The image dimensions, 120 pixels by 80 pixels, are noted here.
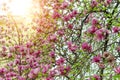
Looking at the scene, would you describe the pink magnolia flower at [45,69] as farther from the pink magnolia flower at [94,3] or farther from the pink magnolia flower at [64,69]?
the pink magnolia flower at [94,3]

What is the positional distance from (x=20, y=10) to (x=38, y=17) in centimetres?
177

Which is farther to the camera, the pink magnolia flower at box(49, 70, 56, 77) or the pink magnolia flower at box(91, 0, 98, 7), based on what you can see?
the pink magnolia flower at box(91, 0, 98, 7)

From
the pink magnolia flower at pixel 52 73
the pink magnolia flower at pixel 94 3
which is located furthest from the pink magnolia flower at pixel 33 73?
the pink magnolia flower at pixel 94 3

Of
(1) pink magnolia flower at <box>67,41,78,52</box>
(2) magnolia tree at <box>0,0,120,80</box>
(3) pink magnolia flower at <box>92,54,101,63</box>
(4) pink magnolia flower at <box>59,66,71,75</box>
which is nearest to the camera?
(3) pink magnolia flower at <box>92,54,101,63</box>

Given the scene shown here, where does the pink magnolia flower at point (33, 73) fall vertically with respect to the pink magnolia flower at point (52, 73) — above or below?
below

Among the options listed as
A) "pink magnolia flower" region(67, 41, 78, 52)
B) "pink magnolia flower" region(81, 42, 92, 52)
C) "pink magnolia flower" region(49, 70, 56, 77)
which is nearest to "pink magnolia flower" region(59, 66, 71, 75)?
"pink magnolia flower" region(49, 70, 56, 77)

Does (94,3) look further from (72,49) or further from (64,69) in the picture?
(64,69)

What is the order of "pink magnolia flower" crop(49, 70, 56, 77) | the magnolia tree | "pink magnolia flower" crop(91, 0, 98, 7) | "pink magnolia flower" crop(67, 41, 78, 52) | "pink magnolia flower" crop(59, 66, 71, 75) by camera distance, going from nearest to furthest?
the magnolia tree
"pink magnolia flower" crop(59, 66, 71, 75)
"pink magnolia flower" crop(49, 70, 56, 77)
"pink magnolia flower" crop(67, 41, 78, 52)
"pink magnolia flower" crop(91, 0, 98, 7)

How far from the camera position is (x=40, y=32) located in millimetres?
8695

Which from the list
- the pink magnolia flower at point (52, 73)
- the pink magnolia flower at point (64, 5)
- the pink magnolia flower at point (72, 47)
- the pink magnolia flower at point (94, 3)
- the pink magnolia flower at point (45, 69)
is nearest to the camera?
the pink magnolia flower at point (52, 73)

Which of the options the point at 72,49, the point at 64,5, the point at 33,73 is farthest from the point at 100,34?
the point at 64,5

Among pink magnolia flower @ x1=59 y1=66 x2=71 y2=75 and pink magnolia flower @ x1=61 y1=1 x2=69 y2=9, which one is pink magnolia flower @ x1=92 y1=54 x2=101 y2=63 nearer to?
Result: pink magnolia flower @ x1=59 y1=66 x2=71 y2=75

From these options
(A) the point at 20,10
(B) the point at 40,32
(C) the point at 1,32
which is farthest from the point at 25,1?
(B) the point at 40,32

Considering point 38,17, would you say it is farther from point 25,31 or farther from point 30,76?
point 30,76
